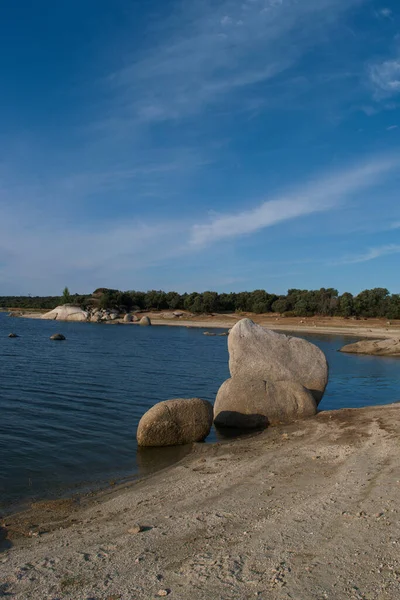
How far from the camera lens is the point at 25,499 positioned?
9398 mm

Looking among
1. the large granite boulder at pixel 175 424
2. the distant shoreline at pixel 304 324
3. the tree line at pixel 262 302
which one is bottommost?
the large granite boulder at pixel 175 424

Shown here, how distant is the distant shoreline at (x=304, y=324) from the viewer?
232 ft

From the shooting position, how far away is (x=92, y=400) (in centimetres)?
1920

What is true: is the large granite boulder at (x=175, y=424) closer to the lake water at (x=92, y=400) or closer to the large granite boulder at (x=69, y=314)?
the lake water at (x=92, y=400)

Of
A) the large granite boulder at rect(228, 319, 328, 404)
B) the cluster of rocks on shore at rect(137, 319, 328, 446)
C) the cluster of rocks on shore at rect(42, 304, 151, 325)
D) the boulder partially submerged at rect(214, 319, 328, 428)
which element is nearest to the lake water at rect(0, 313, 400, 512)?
the cluster of rocks on shore at rect(137, 319, 328, 446)

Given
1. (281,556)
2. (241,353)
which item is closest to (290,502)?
(281,556)

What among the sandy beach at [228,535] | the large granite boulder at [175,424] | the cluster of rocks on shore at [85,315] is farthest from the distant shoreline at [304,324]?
the sandy beach at [228,535]

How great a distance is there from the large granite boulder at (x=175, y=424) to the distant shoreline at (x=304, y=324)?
48.5 meters

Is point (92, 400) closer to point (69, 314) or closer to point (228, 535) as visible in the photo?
point (228, 535)

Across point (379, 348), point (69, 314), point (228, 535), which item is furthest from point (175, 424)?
point (69, 314)

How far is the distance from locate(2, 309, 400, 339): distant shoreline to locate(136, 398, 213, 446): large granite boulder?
48465 millimetres

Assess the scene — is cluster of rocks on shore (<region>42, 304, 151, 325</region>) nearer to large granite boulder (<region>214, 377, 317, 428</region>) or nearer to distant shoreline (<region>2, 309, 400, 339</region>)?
distant shoreline (<region>2, 309, 400, 339</region>)

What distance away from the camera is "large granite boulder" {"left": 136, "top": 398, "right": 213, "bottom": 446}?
13.2 m

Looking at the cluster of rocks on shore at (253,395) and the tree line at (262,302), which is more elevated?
the tree line at (262,302)
